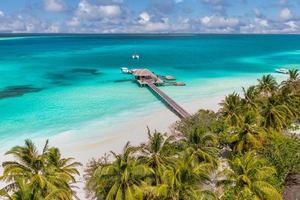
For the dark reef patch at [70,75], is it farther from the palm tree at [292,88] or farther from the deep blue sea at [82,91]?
the palm tree at [292,88]

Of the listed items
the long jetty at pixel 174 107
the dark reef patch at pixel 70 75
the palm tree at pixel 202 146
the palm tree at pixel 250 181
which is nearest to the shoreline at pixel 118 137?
the long jetty at pixel 174 107

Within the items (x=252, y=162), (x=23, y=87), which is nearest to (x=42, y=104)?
(x=23, y=87)

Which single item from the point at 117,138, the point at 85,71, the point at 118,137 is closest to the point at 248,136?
the point at 117,138

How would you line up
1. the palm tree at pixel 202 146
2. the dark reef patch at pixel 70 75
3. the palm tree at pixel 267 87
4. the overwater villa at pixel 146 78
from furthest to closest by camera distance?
the dark reef patch at pixel 70 75 < the overwater villa at pixel 146 78 < the palm tree at pixel 267 87 < the palm tree at pixel 202 146

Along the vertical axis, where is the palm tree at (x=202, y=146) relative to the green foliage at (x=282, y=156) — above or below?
above

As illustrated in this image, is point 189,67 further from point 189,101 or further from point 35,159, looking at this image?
point 35,159

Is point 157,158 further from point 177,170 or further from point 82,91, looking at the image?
point 82,91
